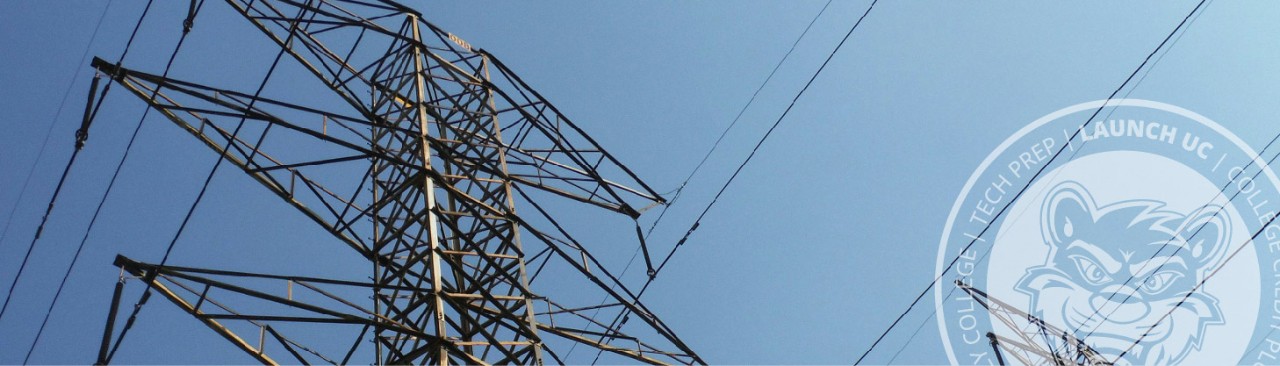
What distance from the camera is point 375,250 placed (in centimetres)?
1341

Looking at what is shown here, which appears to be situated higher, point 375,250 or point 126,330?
point 375,250

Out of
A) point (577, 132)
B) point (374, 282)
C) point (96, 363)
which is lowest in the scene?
point (96, 363)

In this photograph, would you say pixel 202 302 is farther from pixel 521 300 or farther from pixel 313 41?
pixel 313 41

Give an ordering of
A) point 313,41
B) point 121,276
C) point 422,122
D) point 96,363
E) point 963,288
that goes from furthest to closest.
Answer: point 963,288, point 313,41, point 422,122, point 121,276, point 96,363

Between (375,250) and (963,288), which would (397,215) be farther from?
(963,288)

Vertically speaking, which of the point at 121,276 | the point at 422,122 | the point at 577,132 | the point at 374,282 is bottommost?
the point at 121,276

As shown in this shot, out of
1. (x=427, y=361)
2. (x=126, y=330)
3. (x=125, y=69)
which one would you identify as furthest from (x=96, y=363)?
(x=125, y=69)

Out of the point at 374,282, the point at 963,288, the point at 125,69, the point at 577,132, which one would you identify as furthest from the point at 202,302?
the point at 963,288

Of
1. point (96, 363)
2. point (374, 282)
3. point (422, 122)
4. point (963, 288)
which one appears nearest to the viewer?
point (96, 363)

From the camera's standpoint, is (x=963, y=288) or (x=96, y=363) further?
(x=963, y=288)

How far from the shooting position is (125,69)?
13102 mm

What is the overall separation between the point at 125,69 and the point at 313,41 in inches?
119

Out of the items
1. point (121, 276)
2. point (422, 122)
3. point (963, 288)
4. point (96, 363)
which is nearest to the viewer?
point (96, 363)

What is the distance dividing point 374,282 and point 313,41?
4.14 meters
